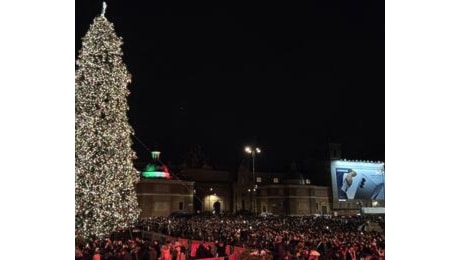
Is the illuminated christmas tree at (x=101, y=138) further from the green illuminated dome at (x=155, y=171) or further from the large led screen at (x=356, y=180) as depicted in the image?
the large led screen at (x=356, y=180)

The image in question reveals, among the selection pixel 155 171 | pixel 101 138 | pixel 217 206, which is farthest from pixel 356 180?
pixel 101 138

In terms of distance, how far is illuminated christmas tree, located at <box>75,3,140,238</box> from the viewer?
47.8ft

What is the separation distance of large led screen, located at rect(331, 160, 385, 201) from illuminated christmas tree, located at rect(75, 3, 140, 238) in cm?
6981

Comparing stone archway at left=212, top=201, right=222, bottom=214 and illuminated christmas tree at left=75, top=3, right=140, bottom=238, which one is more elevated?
illuminated christmas tree at left=75, top=3, right=140, bottom=238

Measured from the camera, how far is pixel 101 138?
14.8m

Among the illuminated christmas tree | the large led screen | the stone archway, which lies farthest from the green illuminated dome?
the illuminated christmas tree

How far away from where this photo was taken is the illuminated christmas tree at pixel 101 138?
1457cm

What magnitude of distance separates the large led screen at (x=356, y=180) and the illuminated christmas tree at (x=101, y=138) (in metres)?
69.8

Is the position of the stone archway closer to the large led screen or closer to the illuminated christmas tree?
the large led screen

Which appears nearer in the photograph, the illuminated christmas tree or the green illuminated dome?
the illuminated christmas tree

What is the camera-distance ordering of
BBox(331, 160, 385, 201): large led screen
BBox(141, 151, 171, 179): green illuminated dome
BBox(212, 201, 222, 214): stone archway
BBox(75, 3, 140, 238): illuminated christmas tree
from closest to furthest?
BBox(75, 3, 140, 238): illuminated christmas tree → BBox(141, 151, 171, 179): green illuminated dome → BBox(212, 201, 222, 214): stone archway → BBox(331, 160, 385, 201): large led screen

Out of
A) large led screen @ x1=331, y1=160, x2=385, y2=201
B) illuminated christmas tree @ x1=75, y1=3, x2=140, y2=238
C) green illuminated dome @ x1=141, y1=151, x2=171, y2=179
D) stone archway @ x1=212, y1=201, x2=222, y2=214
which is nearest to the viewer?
illuminated christmas tree @ x1=75, y1=3, x2=140, y2=238
